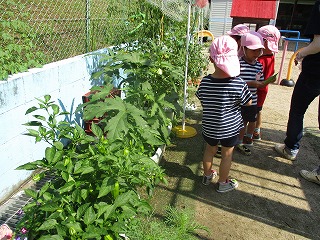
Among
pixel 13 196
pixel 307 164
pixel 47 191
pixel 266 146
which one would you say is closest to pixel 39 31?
pixel 13 196

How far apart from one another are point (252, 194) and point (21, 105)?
2505 mm

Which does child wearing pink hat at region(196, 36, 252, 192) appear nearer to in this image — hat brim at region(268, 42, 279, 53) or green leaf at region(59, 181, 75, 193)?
hat brim at region(268, 42, 279, 53)

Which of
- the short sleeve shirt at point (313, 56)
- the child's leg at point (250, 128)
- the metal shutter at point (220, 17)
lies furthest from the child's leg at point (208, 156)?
the metal shutter at point (220, 17)

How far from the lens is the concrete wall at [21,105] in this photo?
256cm

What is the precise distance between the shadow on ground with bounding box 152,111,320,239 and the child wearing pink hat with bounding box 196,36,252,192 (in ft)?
1.25

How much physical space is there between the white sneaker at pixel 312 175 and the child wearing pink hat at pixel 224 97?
1049 millimetres

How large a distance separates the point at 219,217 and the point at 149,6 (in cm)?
309

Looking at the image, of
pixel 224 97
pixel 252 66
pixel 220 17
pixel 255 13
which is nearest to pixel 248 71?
pixel 252 66

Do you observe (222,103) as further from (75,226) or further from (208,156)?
(75,226)

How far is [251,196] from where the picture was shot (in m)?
2.90

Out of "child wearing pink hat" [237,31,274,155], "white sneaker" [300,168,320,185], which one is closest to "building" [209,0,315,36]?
"child wearing pink hat" [237,31,274,155]

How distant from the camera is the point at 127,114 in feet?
7.11

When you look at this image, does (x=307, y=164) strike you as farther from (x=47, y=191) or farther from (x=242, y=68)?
(x=47, y=191)

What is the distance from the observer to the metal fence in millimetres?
3318
